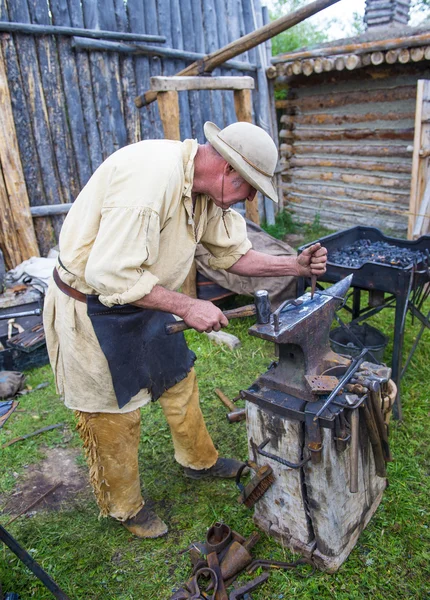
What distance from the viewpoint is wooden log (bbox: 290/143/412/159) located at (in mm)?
7281

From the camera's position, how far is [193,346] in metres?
4.79

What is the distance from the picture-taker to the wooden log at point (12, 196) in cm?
532

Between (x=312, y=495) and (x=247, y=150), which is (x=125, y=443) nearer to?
(x=312, y=495)

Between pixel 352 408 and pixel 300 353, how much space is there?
34 centimetres

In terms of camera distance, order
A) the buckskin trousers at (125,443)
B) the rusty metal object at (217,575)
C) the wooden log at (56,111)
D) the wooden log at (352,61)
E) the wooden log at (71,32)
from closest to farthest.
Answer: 1. the rusty metal object at (217,575)
2. the buckskin trousers at (125,443)
3. the wooden log at (71,32)
4. the wooden log at (56,111)
5. the wooden log at (352,61)

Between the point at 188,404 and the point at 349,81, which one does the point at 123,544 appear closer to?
the point at 188,404

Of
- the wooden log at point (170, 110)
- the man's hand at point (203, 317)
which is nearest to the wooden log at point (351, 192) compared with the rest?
the wooden log at point (170, 110)

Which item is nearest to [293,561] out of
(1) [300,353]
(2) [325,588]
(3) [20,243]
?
(2) [325,588]

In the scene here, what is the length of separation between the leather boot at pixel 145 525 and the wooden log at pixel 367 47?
20.3 feet

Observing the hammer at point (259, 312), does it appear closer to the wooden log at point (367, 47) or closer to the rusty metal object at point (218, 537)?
the rusty metal object at point (218, 537)

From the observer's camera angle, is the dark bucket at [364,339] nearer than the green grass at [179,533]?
No

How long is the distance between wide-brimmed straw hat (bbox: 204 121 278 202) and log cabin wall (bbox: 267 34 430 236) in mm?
5125

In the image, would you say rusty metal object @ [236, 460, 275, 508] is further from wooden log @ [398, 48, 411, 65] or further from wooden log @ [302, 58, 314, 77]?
wooden log @ [302, 58, 314, 77]

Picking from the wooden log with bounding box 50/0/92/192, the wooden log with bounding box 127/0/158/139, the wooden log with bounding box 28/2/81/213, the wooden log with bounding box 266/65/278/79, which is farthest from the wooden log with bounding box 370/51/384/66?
the wooden log with bounding box 28/2/81/213
